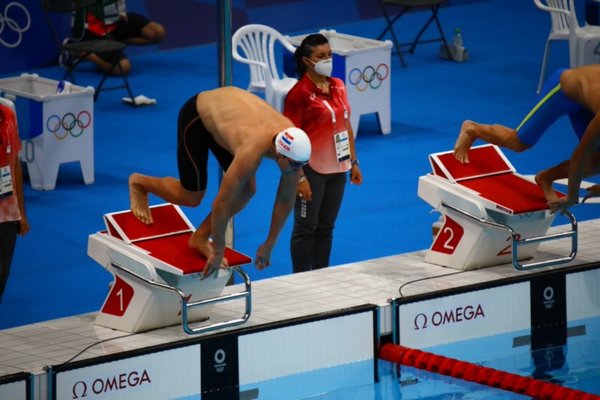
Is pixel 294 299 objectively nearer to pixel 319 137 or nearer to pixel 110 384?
pixel 319 137

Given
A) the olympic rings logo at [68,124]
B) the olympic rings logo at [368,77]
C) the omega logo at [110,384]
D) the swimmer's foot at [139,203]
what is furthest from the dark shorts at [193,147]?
the olympic rings logo at [368,77]

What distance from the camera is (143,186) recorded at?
657 centimetres

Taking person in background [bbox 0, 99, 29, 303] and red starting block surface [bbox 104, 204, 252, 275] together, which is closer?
red starting block surface [bbox 104, 204, 252, 275]

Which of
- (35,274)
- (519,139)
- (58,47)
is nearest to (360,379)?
(519,139)

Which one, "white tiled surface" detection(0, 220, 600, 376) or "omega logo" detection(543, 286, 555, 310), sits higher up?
"white tiled surface" detection(0, 220, 600, 376)

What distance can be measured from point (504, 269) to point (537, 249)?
42 centimetres

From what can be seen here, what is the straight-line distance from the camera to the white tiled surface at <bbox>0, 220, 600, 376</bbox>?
6.10 metres

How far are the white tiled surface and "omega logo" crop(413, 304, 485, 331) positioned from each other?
127 millimetres

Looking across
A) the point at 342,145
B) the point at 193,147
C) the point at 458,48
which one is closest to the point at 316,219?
the point at 342,145

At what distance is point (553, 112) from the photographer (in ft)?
23.2

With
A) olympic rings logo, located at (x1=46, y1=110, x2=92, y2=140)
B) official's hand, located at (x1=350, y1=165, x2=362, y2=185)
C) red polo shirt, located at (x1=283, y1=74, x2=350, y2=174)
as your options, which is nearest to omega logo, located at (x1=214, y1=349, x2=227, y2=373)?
Result: red polo shirt, located at (x1=283, y1=74, x2=350, y2=174)

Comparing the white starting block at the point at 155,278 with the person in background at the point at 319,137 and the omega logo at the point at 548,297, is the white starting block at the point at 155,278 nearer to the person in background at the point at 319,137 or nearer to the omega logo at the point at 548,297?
the person in background at the point at 319,137

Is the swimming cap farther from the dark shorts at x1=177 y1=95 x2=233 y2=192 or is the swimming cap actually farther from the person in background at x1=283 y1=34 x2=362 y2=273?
the person in background at x1=283 y1=34 x2=362 y2=273

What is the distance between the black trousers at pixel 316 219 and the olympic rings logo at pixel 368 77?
3.68m
